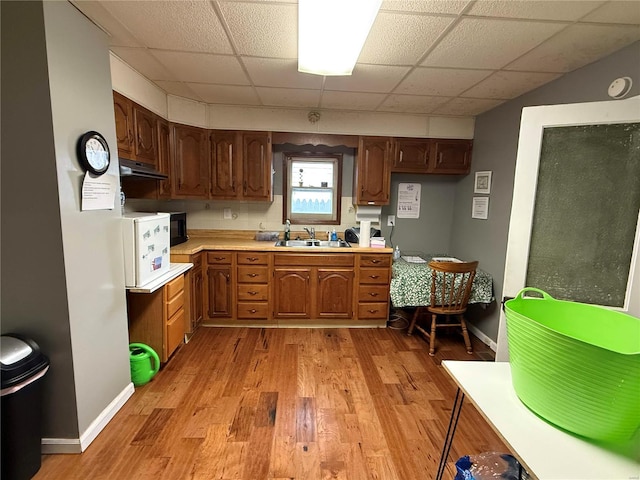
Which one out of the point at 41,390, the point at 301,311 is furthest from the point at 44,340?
the point at 301,311

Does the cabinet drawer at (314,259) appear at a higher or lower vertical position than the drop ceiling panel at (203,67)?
lower

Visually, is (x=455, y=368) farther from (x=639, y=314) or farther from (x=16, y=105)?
(x=16, y=105)

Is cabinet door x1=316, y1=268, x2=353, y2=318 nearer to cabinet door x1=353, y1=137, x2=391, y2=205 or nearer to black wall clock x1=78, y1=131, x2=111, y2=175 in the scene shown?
cabinet door x1=353, y1=137, x2=391, y2=205

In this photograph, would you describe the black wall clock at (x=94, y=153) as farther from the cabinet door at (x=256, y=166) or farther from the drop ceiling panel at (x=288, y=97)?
the cabinet door at (x=256, y=166)

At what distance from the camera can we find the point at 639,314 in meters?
1.60

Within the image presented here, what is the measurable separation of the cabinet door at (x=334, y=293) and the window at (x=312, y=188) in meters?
0.78

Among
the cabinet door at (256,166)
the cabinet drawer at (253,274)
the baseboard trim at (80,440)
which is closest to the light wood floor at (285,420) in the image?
the baseboard trim at (80,440)

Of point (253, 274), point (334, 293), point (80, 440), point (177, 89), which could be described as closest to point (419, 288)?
point (334, 293)

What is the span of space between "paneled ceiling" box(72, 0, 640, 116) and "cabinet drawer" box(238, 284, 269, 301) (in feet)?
6.20

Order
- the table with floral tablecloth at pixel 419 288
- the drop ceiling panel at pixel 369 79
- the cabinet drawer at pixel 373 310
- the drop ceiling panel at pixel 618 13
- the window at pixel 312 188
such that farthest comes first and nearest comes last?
1. the window at pixel 312 188
2. the cabinet drawer at pixel 373 310
3. the table with floral tablecloth at pixel 419 288
4. the drop ceiling panel at pixel 369 79
5. the drop ceiling panel at pixel 618 13

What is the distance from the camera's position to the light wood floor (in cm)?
160

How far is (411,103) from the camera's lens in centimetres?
307

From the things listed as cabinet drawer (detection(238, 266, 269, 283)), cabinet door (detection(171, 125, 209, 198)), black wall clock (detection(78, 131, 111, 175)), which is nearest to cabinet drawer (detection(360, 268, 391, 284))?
cabinet drawer (detection(238, 266, 269, 283))

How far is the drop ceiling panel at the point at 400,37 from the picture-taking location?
1.65 meters
